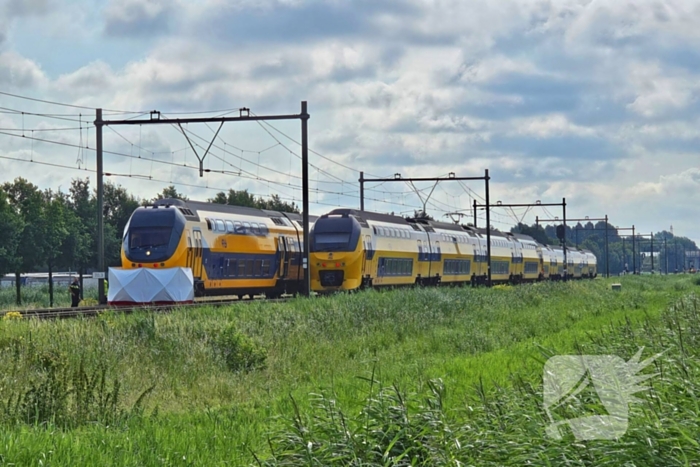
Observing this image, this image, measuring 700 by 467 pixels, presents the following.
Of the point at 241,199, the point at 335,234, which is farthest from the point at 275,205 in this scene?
the point at 335,234

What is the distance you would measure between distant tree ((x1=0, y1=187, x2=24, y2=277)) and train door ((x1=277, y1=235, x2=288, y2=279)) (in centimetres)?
1581

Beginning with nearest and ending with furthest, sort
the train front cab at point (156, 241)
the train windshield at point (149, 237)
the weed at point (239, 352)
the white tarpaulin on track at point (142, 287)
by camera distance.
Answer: the weed at point (239, 352), the white tarpaulin on track at point (142, 287), the train front cab at point (156, 241), the train windshield at point (149, 237)

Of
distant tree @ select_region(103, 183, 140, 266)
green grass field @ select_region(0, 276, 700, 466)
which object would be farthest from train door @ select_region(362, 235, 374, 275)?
distant tree @ select_region(103, 183, 140, 266)

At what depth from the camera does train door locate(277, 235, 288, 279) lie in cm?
4211

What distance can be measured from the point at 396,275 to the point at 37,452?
37064mm

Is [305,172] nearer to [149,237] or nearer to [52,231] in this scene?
[149,237]

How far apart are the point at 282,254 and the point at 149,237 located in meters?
8.77

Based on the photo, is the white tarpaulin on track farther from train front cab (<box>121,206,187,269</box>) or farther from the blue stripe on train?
the blue stripe on train

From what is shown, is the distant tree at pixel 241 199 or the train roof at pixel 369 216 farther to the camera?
the distant tree at pixel 241 199

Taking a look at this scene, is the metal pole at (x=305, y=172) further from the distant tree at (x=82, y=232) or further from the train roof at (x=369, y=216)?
the distant tree at (x=82, y=232)

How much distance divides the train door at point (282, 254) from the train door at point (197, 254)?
6682 millimetres

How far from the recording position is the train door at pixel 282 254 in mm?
42112

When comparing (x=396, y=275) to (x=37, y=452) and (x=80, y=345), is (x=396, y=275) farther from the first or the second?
(x=37, y=452)

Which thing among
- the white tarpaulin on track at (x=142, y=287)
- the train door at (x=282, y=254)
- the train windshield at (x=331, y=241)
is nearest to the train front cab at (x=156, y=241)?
the white tarpaulin on track at (x=142, y=287)
